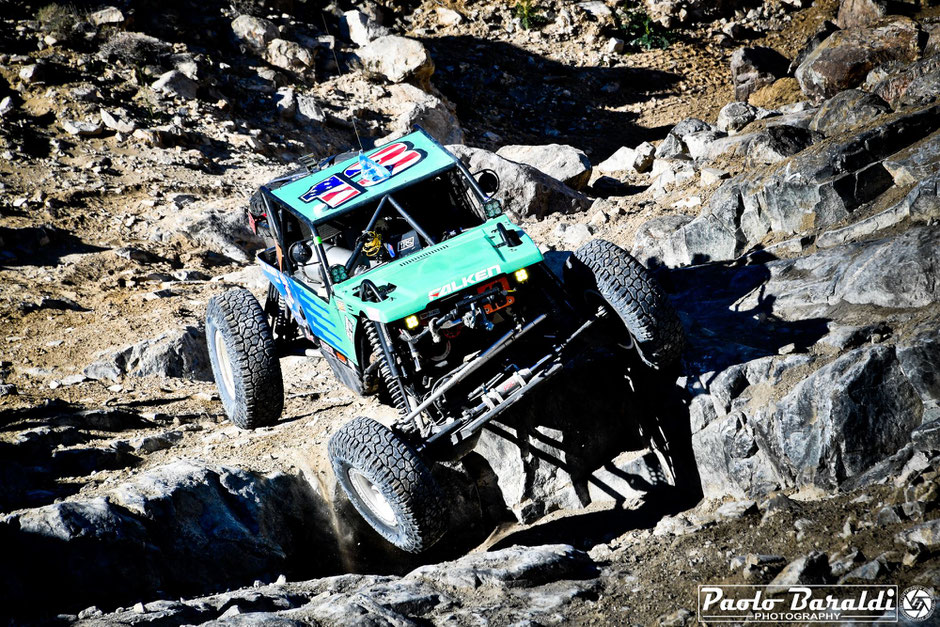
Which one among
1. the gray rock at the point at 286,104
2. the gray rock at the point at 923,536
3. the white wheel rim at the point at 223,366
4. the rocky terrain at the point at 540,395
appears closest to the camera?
the gray rock at the point at 923,536

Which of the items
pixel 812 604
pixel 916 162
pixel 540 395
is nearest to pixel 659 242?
pixel 916 162

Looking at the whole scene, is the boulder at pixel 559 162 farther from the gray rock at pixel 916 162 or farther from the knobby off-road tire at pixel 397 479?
Answer: the knobby off-road tire at pixel 397 479

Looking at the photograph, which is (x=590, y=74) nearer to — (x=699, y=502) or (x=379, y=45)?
(x=379, y=45)

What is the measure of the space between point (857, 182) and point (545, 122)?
485 inches

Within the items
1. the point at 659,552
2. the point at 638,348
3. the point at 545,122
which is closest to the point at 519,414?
the point at 638,348

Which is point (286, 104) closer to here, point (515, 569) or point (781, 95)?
point (781, 95)

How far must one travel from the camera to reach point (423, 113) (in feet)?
58.4

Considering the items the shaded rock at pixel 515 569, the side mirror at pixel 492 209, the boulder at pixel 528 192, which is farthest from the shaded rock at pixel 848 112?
the shaded rock at pixel 515 569

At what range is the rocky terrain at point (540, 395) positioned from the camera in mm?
5383

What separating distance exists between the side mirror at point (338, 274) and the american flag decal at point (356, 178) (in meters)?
0.71

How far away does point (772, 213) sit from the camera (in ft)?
28.5

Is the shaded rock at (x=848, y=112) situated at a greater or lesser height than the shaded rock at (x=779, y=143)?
greater

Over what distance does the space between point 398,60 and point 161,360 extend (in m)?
11.2

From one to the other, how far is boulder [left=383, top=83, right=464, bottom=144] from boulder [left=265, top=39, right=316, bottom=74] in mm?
1952
